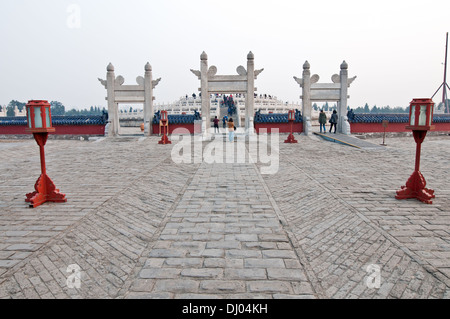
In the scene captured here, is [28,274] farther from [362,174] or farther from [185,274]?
[362,174]

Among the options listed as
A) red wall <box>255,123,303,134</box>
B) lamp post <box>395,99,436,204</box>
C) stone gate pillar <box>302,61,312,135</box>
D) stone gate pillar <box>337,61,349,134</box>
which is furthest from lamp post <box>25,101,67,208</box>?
stone gate pillar <box>337,61,349,134</box>

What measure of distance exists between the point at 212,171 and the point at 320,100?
1314 cm

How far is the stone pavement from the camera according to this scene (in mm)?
3246

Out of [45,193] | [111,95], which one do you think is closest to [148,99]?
[111,95]

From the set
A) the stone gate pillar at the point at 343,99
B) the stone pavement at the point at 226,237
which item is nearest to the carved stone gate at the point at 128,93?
the stone gate pillar at the point at 343,99

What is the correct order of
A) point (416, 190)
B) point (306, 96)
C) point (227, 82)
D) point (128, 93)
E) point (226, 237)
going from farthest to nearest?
point (128, 93) → point (306, 96) → point (227, 82) → point (416, 190) → point (226, 237)

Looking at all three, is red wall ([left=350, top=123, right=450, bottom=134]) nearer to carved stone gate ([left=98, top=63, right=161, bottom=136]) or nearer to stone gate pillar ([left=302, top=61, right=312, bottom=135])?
stone gate pillar ([left=302, top=61, right=312, bottom=135])

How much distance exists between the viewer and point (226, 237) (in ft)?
14.7

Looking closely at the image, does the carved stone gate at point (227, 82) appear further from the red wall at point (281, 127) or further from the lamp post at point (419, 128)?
the lamp post at point (419, 128)

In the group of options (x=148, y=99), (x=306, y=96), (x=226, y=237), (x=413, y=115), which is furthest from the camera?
(x=148, y=99)

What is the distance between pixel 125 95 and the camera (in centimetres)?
2020

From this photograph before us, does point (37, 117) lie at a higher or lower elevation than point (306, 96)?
lower

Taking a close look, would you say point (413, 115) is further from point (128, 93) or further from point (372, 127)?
point (128, 93)
